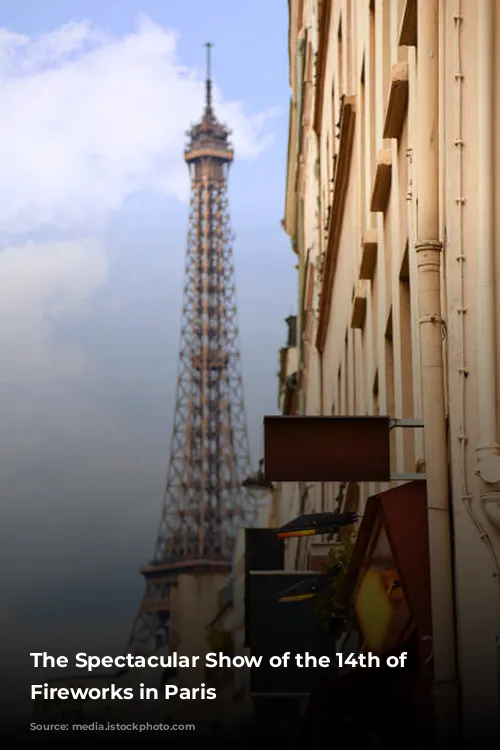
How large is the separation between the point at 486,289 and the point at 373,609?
3.79 metres

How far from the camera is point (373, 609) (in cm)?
1385

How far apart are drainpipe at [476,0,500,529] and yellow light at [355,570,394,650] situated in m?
2.62

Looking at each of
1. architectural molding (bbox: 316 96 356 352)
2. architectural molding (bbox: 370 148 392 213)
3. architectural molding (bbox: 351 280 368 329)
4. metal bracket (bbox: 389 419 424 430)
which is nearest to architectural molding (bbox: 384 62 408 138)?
architectural molding (bbox: 370 148 392 213)

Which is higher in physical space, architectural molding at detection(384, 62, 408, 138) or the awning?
architectural molding at detection(384, 62, 408, 138)

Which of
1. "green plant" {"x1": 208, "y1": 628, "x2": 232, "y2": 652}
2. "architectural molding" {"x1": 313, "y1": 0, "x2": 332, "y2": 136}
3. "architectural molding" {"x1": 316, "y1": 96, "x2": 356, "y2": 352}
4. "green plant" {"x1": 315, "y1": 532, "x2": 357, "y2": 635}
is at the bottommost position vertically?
"green plant" {"x1": 315, "y1": 532, "x2": 357, "y2": 635}

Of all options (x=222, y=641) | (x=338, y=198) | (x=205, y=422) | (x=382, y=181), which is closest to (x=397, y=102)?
(x=382, y=181)

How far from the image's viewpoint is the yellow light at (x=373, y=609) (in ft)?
43.3

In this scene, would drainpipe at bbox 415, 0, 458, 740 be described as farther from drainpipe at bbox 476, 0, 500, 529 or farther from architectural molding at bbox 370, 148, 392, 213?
architectural molding at bbox 370, 148, 392, 213

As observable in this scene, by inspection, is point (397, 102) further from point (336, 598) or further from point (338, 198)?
point (338, 198)

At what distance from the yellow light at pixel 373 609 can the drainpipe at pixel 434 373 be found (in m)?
1.91

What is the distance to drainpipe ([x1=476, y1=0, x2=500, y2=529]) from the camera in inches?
424

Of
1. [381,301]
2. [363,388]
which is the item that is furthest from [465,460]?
[363,388]

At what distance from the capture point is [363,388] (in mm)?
21188

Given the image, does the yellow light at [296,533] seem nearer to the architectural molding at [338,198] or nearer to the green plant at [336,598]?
the green plant at [336,598]
